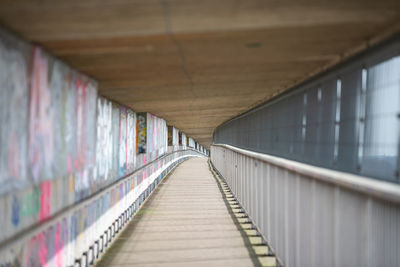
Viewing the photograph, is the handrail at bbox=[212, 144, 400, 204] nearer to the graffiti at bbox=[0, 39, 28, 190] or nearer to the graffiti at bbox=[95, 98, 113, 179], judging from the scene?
the graffiti at bbox=[0, 39, 28, 190]

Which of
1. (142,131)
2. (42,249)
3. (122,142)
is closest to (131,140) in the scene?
(122,142)

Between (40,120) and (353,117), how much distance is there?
4.17 metres

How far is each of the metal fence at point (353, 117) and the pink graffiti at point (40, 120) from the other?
3.86 metres

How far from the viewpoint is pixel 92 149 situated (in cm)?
565

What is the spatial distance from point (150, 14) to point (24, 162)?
194 cm

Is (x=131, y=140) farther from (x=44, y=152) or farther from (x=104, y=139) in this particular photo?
(x=44, y=152)

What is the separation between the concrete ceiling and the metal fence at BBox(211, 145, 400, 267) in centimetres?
137

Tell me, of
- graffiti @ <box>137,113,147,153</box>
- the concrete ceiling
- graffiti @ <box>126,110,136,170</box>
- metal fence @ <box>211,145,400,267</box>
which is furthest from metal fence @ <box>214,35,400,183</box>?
graffiti @ <box>137,113,147,153</box>

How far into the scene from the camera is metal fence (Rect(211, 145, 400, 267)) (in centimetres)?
205

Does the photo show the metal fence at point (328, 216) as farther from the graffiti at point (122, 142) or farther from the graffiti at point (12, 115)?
the graffiti at point (122, 142)

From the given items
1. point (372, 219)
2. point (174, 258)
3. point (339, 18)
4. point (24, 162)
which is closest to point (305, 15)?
point (339, 18)

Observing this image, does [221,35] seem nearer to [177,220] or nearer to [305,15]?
[305,15]

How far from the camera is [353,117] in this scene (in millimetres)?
5129

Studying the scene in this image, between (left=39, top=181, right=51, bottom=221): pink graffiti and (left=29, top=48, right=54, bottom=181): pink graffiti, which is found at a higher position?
(left=29, top=48, right=54, bottom=181): pink graffiti
